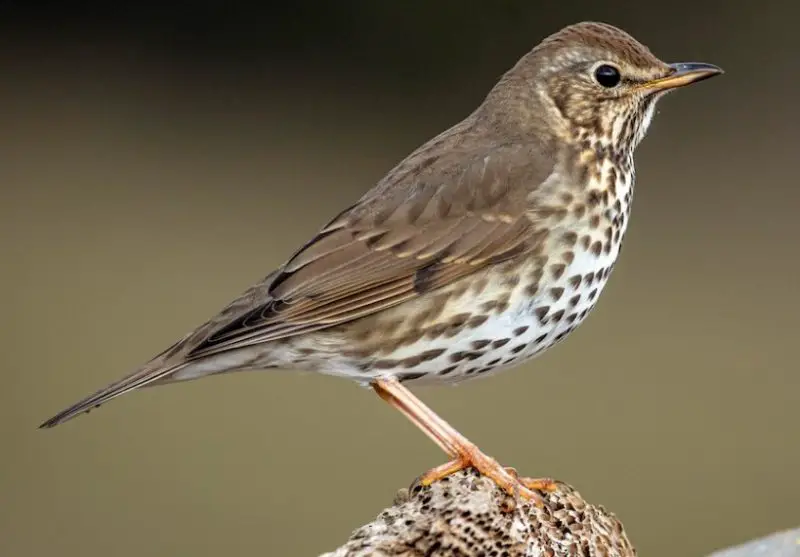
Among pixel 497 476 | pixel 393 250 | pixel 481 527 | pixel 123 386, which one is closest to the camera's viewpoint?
pixel 481 527

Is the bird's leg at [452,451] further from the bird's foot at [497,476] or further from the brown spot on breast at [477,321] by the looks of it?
the brown spot on breast at [477,321]

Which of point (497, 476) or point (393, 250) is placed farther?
point (393, 250)

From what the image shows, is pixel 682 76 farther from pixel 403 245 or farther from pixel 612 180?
pixel 403 245

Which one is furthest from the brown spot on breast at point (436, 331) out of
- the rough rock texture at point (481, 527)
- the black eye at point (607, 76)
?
the black eye at point (607, 76)

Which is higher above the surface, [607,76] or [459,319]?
[607,76]

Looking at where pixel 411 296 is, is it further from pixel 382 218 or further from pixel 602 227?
pixel 602 227

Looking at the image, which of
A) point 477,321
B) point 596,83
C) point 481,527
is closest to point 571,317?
point 477,321

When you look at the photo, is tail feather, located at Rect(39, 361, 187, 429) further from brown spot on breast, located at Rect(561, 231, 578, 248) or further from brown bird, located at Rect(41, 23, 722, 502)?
brown spot on breast, located at Rect(561, 231, 578, 248)

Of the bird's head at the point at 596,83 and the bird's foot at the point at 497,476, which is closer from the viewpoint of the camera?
the bird's foot at the point at 497,476
